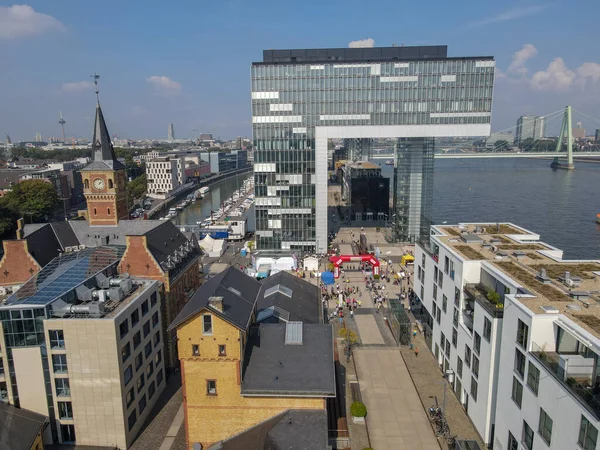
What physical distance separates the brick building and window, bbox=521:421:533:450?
2828 cm

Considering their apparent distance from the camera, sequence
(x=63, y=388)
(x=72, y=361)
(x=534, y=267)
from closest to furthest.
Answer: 1. (x=72, y=361)
2. (x=63, y=388)
3. (x=534, y=267)

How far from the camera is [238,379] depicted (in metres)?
24.9

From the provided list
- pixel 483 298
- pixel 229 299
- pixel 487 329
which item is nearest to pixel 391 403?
pixel 487 329

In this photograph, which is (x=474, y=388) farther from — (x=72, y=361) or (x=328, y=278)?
(x=328, y=278)

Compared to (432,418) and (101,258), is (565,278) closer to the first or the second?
(432,418)

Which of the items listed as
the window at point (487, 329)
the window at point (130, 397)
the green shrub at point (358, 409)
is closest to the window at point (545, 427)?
the window at point (487, 329)

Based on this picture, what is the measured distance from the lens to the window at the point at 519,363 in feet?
78.7

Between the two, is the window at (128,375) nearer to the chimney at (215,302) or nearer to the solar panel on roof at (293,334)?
the chimney at (215,302)

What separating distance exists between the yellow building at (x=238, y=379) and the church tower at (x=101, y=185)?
2869 centimetres

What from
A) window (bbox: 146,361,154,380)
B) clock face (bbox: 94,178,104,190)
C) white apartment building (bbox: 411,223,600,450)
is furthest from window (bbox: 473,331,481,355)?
clock face (bbox: 94,178,104,190)

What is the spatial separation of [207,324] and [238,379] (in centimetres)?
359

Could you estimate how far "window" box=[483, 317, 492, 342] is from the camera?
2836 centimetres

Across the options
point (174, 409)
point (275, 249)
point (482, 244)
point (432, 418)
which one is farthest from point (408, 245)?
point (174, 409)

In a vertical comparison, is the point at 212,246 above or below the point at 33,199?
below
